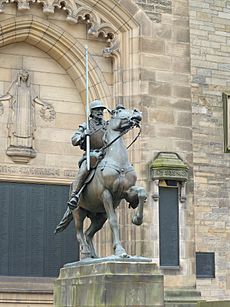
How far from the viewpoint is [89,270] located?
8680 mm

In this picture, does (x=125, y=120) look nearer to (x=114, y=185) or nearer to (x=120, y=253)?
(x=114, y=185)

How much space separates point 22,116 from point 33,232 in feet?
6.97

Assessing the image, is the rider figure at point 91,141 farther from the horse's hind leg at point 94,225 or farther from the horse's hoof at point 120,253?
the horse's hoof at point 120,253

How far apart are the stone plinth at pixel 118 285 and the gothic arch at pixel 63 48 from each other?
5.43 m

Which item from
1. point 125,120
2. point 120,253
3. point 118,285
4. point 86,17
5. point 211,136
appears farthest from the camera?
point 211,136

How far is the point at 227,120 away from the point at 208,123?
47cm

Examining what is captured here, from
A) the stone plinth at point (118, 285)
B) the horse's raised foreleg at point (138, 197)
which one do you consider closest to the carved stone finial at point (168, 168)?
the horse's raised foreleg at point (138, 197)

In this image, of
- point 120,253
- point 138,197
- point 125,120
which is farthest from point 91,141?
point 120,253

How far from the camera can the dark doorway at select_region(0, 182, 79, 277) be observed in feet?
41.7

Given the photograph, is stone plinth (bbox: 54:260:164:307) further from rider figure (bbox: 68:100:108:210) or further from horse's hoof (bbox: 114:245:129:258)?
rider figure (bbox: 68:100:108:210)

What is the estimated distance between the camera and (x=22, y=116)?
13.0 m

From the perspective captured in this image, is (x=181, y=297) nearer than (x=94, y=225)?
No

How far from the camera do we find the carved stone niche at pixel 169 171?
42.2 ft

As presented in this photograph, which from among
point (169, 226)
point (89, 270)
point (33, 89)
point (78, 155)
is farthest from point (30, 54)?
point (89, 270)
